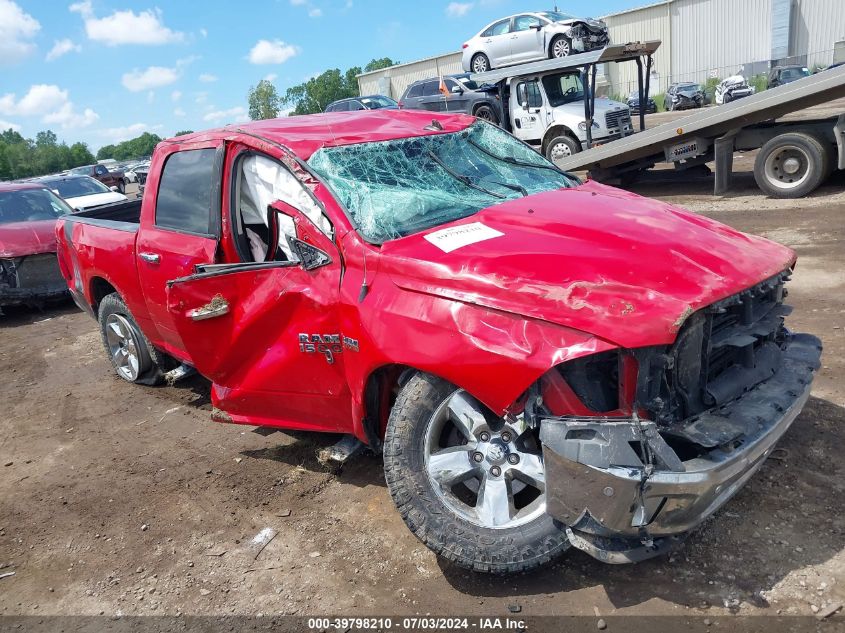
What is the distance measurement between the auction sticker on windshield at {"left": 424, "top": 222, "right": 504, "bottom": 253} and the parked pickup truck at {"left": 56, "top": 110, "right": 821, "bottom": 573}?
2 cm

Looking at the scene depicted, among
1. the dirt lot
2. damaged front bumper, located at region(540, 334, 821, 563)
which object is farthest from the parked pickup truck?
the dirt lot

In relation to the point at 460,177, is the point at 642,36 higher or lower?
higher

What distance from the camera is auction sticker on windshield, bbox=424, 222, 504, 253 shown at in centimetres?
306

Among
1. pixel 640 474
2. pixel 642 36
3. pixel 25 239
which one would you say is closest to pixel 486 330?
pixel 640 474

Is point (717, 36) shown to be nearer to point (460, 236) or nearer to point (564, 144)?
point (564, 144)

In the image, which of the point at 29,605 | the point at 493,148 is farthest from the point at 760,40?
the point at 29,605

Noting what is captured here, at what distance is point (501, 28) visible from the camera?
60.8 ft

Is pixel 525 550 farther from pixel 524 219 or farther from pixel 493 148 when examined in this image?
pixel 493 148

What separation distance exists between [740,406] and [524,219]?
4.23ft

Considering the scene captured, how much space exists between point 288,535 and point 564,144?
13.1m

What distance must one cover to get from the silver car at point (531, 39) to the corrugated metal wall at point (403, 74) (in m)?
35.2

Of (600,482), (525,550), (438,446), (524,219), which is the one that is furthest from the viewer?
(524,219)

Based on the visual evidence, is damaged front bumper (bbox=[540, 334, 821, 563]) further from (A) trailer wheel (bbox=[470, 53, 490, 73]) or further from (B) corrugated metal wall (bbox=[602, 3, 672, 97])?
(B) corrugated metal wall (bbox=[602, 3, 672, 97])

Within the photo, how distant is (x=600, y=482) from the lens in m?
2.44
